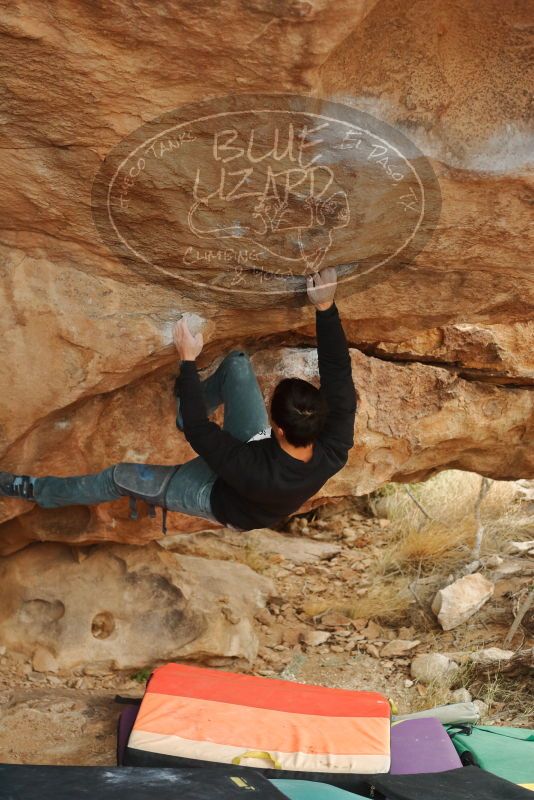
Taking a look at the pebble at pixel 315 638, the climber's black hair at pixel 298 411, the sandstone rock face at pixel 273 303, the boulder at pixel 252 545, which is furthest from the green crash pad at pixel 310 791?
the boulder at pixel 252 545

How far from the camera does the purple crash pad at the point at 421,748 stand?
138 inches

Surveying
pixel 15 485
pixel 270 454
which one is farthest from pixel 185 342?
pixel 15 485

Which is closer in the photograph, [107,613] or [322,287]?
[322,287]

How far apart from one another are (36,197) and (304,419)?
1158mm

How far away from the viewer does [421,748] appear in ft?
11.8

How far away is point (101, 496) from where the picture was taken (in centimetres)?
380

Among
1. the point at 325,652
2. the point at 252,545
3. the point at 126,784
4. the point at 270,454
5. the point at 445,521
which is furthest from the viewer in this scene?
the point at 445,521

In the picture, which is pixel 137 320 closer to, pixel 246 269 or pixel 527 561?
pixel 246 269

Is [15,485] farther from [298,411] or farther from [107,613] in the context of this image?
[298,411]

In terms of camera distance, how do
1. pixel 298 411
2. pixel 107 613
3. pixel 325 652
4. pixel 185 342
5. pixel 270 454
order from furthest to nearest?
pixel 325 652 → pixel 107 613 → pixel 185 342 → pixel 270 454 → pixel 298 411

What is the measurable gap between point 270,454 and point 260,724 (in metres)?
1.14

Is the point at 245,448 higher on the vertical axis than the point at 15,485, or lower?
higher

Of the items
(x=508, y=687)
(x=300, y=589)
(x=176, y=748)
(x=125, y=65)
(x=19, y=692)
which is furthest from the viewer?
(x=300, y=589)

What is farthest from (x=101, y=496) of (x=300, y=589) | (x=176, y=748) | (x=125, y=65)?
(x=300, y=589)
